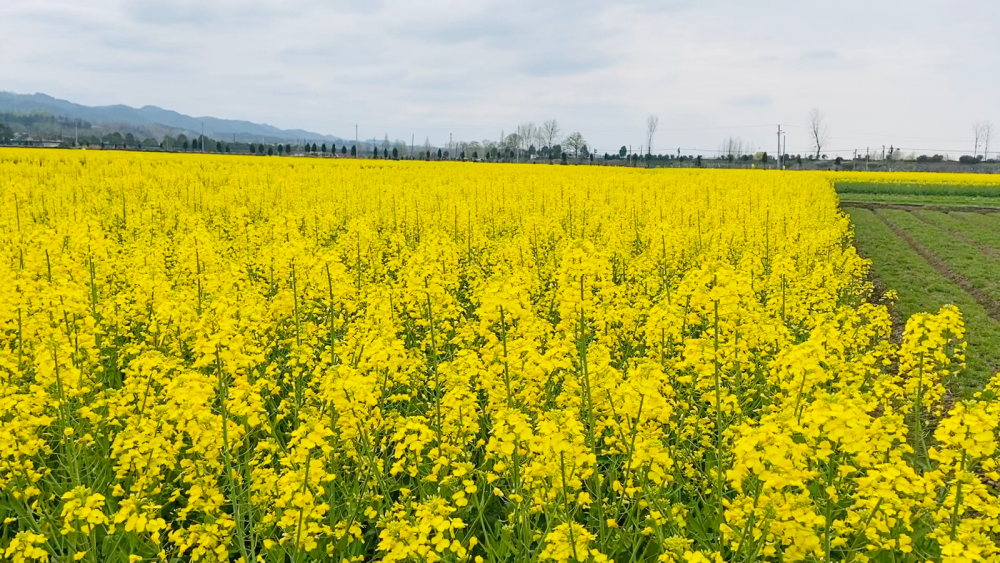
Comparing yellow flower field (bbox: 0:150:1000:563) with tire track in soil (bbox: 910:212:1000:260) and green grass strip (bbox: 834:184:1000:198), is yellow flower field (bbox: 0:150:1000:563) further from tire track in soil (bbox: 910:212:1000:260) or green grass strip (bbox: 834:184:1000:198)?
green grass strip (bbox: 834:184:1000:198)

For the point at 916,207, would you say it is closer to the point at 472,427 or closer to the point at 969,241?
the point at 969,241

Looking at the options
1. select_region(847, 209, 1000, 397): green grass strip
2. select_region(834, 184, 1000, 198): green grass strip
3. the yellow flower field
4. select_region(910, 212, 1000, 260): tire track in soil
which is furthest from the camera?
select_region(834, 184, 1000, 198): green grass strip

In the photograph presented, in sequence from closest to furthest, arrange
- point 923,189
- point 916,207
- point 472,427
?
point 472,427, point 916,207, point 923,189

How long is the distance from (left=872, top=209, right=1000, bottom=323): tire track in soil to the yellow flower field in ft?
13.1

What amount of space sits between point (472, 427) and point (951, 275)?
1390 centimetres

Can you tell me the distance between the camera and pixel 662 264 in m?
10.1

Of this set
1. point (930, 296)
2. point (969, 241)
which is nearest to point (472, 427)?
point (930, 296)

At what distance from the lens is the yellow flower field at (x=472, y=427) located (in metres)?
3.04

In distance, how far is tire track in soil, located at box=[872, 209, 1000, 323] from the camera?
11102 mm

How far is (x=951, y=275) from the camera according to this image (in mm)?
13789

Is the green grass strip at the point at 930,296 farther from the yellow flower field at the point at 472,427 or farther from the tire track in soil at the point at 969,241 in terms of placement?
the tire track in soil at the point at 969,241

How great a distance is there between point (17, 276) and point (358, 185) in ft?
53.6

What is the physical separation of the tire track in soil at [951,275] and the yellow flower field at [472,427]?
3.99 m

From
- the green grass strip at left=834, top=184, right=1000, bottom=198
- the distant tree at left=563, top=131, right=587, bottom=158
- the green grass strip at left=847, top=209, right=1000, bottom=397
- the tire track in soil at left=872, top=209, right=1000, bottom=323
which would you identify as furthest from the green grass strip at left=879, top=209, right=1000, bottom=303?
the distant tree at left=563, top=131, right=587, bottom=158
